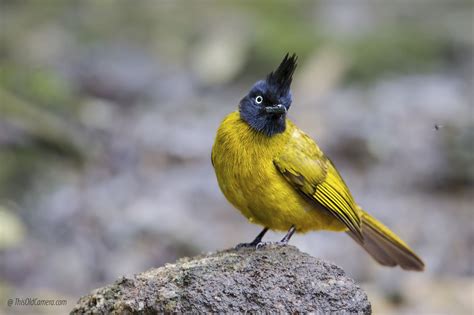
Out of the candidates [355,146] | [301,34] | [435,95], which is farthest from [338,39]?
[355,146]

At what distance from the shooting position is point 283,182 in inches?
213

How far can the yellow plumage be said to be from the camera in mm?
5301

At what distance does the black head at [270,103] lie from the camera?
542 centimetres

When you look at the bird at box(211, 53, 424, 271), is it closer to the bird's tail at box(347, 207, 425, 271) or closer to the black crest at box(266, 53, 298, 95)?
the black crest at box(266, 53, 298, 95)

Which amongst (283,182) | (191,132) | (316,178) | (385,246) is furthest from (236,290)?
(191,132)

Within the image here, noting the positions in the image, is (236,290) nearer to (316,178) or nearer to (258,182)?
(258,182)

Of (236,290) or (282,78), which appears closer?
(236,290)

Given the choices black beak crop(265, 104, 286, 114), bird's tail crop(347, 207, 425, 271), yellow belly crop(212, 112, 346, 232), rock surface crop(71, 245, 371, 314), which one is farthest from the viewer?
bird's tail crop(347, 207, 425, 271)

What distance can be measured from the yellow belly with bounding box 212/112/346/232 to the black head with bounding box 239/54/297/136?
0.21ft

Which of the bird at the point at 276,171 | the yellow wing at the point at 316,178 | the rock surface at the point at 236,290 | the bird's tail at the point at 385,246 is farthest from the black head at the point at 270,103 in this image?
the rock surface at the point at 236,290

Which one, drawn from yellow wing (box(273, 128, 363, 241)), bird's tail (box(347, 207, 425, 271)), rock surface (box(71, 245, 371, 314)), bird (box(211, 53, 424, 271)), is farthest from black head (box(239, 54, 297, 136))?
rock surface (box(71, 245, 371, 314))

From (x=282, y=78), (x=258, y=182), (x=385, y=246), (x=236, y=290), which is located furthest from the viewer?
(x=385, y=246)

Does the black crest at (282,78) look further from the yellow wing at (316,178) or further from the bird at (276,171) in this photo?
the yellow wing at (316,178)

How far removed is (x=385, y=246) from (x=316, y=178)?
843mm
